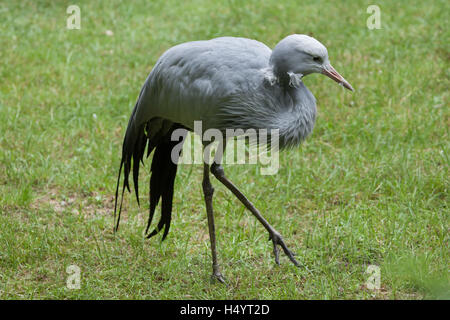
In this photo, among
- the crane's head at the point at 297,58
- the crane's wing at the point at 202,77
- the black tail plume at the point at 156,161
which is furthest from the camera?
the black tail plume at the point at 156,161

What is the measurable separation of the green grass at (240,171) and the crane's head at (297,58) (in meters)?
1.32

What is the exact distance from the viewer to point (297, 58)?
12.1 feet

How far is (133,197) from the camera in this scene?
17.7 feet

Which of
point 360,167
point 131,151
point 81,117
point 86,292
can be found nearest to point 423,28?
point 360,167

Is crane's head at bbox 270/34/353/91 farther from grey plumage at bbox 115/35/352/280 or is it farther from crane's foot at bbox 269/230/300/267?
crane's foot at bbox 269/230/300/267

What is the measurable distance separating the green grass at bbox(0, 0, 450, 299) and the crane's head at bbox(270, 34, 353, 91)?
1.32 metres

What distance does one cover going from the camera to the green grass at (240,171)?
436 centimetres

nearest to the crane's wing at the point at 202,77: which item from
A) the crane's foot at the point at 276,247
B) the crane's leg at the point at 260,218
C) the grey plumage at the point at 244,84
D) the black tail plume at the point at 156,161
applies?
the grey plumage at the point at 244,84

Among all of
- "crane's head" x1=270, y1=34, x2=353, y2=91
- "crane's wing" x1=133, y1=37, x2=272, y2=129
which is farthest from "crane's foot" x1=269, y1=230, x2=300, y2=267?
"crane's head" x1=270, y1=34, x2=353, y2=91

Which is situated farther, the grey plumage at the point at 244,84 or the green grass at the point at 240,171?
the green grass at the point at 240,171

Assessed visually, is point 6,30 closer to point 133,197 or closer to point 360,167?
point 133,197

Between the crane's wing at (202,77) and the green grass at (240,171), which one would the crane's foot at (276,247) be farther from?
the crane's wing at (202,77)

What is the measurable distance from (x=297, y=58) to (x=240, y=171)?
6.95 feet

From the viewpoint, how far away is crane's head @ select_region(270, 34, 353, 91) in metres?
3.67
